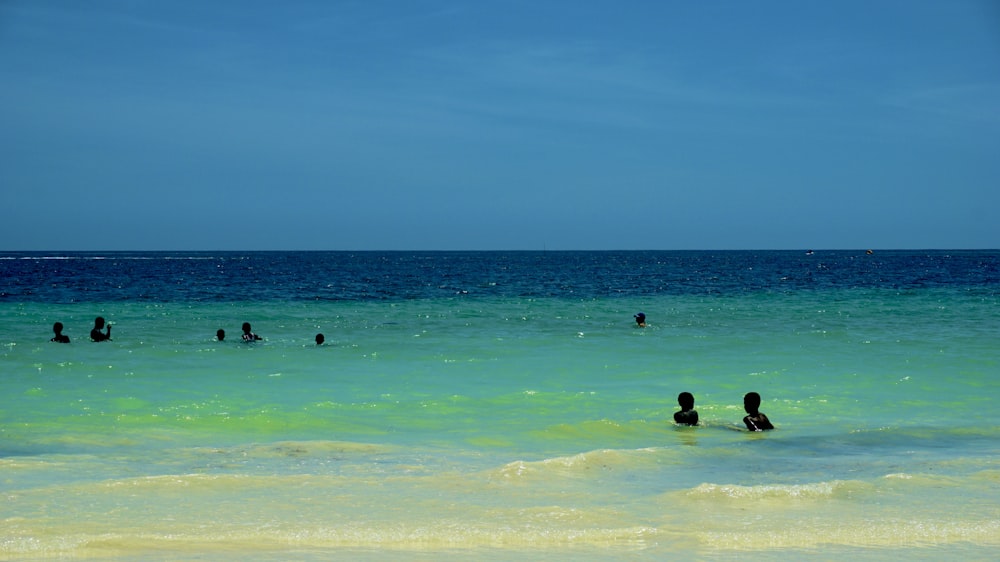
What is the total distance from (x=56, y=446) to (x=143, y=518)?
4.33 meters

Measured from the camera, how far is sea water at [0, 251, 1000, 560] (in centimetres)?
712

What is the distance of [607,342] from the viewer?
24.6 m

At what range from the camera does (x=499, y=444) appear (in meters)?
11.6

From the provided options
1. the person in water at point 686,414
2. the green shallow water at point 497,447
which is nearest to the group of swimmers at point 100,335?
the green shallow water at point 497,447

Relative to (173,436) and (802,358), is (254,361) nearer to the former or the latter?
(173,436)

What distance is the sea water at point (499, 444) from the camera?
7.12m

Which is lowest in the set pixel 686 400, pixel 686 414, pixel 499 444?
pixel 499 444

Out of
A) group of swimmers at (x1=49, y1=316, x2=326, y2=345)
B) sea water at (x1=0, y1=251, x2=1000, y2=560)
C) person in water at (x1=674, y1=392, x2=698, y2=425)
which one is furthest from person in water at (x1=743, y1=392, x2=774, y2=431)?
group of swimmers at (x1=49, y1=316, x2=326, y2=345)

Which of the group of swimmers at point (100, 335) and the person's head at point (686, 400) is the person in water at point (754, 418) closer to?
the person's head at point (686, 400)

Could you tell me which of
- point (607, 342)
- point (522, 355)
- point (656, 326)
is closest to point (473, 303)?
point (656, 326)

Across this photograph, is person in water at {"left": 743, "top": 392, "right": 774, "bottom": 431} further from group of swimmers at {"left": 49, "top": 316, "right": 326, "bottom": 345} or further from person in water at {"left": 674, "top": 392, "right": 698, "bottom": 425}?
group of swimmers at {"left": 49, "top": 316, "right": 326, "bottom": 345}

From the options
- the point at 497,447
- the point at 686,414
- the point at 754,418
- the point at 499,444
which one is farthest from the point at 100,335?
the point at 754,418

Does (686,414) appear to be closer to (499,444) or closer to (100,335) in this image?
(499,444)

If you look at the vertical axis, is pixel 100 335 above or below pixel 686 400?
below
